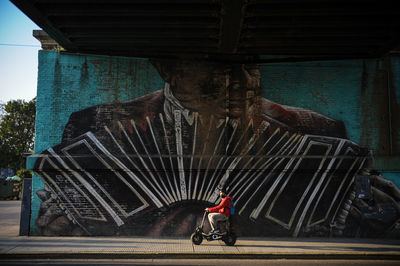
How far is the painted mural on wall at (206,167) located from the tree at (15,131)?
3713cm

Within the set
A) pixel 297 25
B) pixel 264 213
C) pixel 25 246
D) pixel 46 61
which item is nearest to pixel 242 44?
pixel 297 25

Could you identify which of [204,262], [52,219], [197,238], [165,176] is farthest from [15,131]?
[204,262]

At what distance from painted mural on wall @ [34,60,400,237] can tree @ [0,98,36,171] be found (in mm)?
37133

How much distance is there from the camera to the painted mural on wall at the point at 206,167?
10844 mm

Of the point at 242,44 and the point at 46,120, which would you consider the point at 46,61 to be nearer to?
the point at 46,120

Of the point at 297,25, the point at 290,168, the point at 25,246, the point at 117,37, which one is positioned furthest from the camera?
the point at 290,168

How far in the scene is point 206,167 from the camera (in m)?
11.0

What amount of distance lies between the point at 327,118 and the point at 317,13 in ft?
13.0

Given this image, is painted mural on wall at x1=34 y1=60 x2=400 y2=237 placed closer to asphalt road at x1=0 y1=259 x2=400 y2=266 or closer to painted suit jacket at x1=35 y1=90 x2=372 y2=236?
painted suit jacket at x1=35 y1=90 x2=372 y2=236

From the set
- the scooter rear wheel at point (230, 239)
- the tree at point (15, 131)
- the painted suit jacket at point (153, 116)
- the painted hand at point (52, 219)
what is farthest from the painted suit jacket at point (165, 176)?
the tree at point (15, 131)

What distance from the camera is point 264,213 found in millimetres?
11023

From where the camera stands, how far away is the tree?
1692 inches

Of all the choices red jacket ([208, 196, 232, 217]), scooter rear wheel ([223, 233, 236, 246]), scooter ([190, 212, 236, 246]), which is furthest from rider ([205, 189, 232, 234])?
scooter rear wheel ([223, 233, 236, 246])

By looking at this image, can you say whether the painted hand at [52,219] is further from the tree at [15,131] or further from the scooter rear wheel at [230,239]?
the tree at [15,131]
